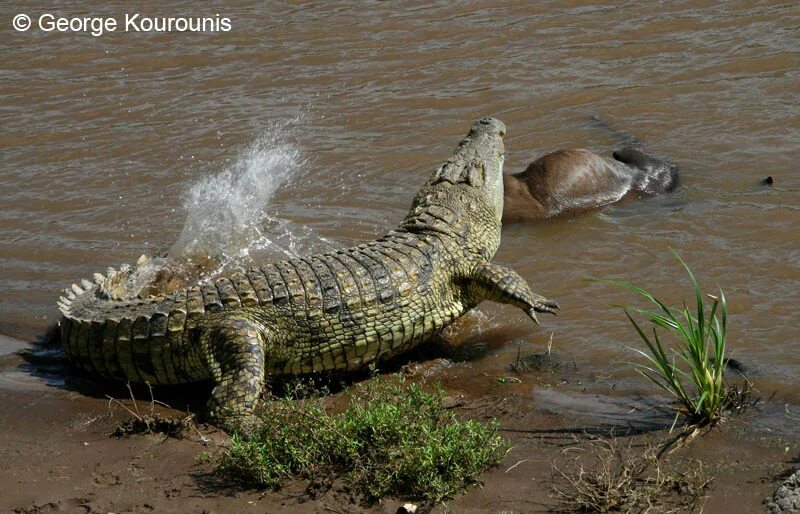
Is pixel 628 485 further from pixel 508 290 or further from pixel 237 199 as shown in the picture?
pixel 237 199

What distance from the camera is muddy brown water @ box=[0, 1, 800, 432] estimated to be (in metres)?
6.65

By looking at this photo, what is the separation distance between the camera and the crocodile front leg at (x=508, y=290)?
6.09 m

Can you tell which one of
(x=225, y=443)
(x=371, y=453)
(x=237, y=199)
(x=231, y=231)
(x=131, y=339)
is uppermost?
(x=237, y=199)

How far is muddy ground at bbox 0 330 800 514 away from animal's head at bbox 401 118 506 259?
1236mm

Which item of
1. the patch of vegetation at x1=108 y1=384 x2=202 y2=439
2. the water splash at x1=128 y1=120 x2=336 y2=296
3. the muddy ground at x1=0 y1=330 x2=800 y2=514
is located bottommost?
the muddy ground at x1=0 y1=330 x2=800 y2=514

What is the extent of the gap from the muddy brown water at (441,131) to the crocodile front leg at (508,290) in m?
0.20

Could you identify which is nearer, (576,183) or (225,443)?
(225,443)

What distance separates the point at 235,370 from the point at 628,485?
2256 mm

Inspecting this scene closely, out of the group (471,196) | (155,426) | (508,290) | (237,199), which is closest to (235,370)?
(155,426)

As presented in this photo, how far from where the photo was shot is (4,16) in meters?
13.6

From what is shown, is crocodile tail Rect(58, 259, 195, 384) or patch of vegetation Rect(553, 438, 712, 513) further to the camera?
crocodile tail Rect(58, 259, 195, 384)

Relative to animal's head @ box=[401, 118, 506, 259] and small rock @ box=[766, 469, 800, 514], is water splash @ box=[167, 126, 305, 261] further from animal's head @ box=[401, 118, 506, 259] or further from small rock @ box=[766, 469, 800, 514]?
small rock @ box=[766, 469, 800, 514]

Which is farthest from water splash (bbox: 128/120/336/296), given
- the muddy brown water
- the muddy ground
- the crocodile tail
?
the muddy ground

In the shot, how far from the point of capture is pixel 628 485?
3961 millimetres
